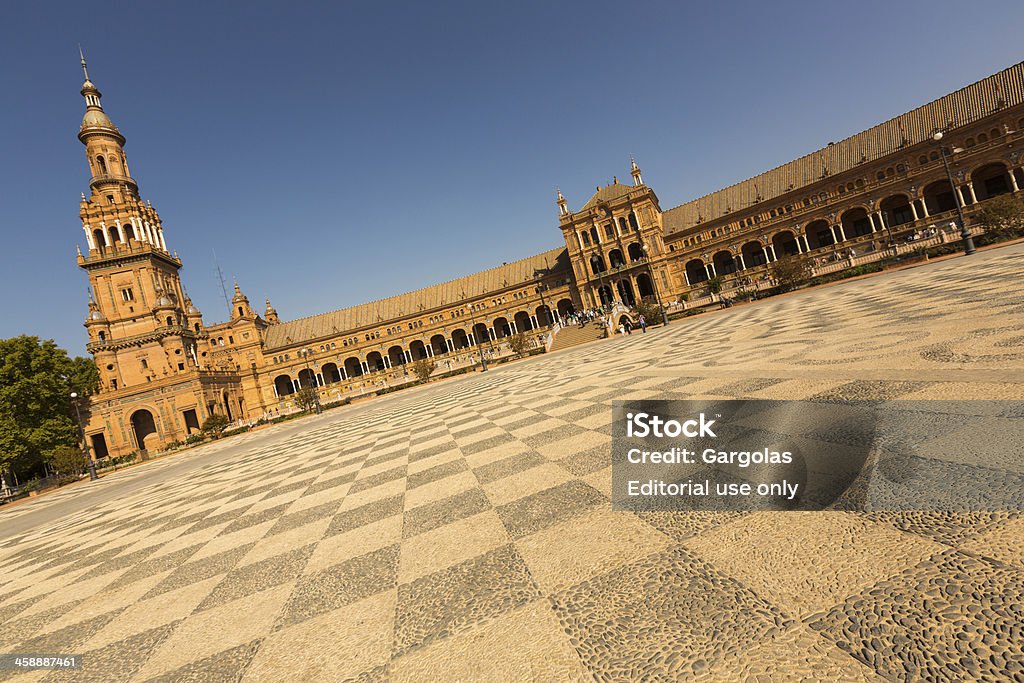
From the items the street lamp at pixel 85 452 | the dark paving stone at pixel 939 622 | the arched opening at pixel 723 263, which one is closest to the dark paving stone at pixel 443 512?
the dark paving stone at pixel 939 622

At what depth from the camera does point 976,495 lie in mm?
2303

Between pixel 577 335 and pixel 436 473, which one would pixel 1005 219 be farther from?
pixel 436 473

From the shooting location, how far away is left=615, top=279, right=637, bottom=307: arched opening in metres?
55.2

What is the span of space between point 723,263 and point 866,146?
689 inches

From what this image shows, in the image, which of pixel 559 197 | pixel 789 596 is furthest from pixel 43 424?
pixel 559 197

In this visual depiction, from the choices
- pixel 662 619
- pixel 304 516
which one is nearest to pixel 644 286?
pixel 304 516

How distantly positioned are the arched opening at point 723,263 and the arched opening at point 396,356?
44735 mm

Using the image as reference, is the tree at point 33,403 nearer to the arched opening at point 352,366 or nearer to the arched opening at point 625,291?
the arched opening at point 352,366

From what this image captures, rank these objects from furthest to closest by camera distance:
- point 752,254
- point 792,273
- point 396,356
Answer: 1. point 396,356
2. point 752,254
3. point 792,273

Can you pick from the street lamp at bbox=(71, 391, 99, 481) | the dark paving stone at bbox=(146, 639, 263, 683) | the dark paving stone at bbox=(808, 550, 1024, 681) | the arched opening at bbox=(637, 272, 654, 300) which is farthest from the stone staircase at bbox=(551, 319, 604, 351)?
the dark paving stone at bbox=(808, 550, 1024, 681)

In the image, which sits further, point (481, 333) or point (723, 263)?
point (481, 333)

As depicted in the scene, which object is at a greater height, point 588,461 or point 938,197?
point 938,197

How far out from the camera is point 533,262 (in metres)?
67.9

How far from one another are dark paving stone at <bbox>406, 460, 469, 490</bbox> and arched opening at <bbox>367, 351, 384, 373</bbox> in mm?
62759
